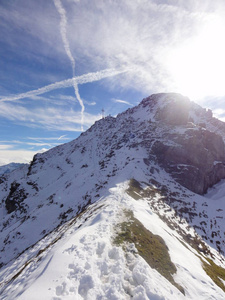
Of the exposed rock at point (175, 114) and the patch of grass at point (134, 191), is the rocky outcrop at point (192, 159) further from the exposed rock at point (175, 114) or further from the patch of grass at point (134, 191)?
the patch of grass at point (134, 191)

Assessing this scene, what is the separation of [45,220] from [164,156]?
4089 centimetres

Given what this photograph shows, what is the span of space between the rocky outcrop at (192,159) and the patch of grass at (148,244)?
36.3m

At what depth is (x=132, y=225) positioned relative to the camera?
14.9 m

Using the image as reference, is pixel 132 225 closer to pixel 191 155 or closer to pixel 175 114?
pixel 191 155

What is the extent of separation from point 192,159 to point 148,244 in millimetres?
47223

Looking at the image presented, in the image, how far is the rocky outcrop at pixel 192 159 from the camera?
160 feet

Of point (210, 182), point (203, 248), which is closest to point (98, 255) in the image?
point (203, 248)

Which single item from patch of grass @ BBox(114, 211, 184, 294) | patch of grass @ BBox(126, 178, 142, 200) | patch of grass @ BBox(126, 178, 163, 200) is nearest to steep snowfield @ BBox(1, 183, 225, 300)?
patch of grass @ BBox(114, 211, 184, 294)

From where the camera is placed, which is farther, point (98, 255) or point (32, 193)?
point (32, 193)

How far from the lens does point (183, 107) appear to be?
70750 mm

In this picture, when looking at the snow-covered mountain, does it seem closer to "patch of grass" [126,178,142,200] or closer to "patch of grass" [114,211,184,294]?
"patch of grass" [114,211,184,294]

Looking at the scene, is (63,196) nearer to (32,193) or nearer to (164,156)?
(32,193)

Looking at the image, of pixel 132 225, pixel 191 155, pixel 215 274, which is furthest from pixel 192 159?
pixel 132 225

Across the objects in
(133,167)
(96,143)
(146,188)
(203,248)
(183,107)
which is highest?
(183,107)
